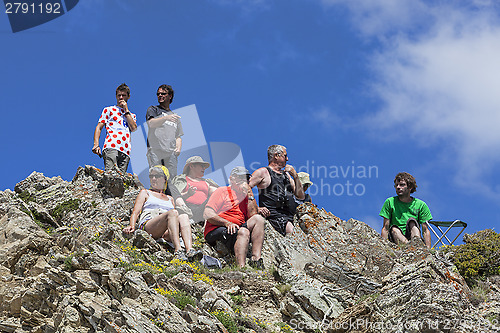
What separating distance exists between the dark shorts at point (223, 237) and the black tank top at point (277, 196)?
3.55 ft

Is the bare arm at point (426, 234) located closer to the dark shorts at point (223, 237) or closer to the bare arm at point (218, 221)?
the dark shorts at point (223, 237)

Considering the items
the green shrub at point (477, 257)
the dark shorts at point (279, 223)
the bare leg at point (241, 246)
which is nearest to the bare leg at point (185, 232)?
the bare leg at point (241, 246)

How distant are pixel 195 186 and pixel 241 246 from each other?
2.36 metres

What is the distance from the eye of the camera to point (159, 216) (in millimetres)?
12961

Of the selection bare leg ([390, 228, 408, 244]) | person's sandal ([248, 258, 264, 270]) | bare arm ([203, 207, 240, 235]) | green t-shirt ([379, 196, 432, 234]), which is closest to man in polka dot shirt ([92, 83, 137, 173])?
bare arm ([203, 207, 240, 235])

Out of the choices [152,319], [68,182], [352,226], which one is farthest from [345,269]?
[68,182]

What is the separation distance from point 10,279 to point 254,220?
4.82m

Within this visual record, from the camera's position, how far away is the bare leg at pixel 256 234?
42.7ft

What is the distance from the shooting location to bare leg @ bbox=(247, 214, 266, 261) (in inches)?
512

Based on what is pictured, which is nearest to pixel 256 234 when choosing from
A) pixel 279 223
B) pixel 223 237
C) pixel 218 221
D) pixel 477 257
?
pixel 223 237

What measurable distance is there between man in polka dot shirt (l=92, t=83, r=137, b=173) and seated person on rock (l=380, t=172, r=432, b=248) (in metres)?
6.47

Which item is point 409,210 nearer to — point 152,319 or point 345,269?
point 345,269

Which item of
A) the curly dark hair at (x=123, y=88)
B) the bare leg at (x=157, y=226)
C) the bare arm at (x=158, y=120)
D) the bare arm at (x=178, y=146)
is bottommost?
the bare leg at (x=157, y=226)

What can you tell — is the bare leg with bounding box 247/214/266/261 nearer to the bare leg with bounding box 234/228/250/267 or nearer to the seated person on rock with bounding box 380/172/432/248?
the bare leg with bounding box 234/228/250/267
